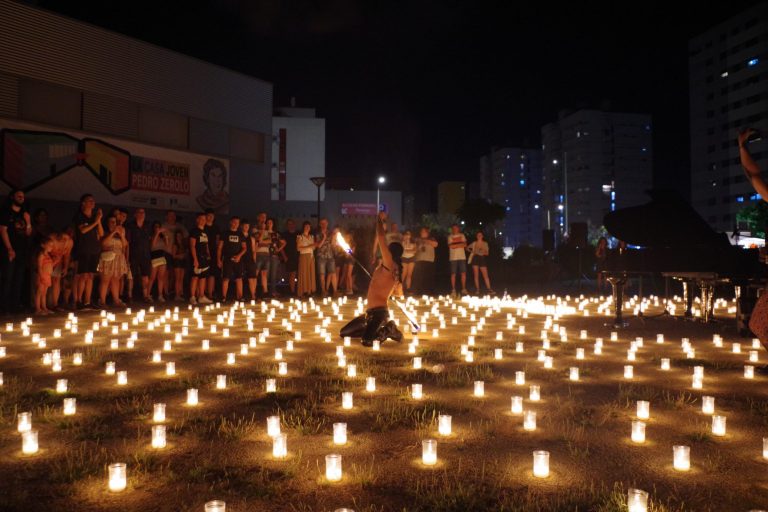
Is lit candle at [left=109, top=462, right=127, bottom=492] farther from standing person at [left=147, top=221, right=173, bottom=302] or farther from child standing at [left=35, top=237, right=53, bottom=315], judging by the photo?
standing person at [left=147, top=221, right=173, bottom=302]

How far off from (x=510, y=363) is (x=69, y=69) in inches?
616

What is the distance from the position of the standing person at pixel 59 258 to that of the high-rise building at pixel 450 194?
437ft

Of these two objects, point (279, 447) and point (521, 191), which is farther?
point (521, 191)

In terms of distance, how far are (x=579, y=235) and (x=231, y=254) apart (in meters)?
14.5

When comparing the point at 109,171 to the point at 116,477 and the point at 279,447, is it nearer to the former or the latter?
the point at 279,447

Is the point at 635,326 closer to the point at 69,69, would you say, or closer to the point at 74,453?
the point at 74,453

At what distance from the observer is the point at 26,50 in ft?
50.9

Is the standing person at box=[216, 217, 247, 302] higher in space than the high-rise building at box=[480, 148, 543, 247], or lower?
lower

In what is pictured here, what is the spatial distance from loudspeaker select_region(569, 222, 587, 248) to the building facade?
1226 centimetres

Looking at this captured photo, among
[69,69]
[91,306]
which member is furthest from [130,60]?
[91,306]

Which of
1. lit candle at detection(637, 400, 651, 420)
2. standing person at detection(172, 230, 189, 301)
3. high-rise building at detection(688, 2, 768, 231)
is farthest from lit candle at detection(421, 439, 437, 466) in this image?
high-rise building at detection(688, 2, 768, 231)

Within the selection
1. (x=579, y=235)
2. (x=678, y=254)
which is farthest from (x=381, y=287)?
(x=579, y=235)

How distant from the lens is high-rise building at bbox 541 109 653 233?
124750 millimetres

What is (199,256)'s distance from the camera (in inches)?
535
